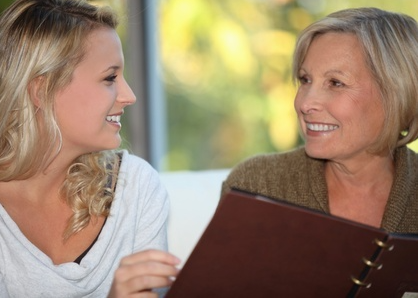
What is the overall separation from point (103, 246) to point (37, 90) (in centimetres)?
43

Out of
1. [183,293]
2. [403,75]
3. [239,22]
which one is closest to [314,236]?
[183,293]

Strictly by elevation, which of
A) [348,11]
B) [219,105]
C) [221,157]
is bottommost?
[221,157]

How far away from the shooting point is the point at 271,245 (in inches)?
51.0

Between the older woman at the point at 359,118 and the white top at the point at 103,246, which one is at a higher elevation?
the older woman at the point at 359,118

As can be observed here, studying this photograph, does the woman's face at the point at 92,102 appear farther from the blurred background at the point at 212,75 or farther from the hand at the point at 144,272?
the blurred background at the point at 212,75

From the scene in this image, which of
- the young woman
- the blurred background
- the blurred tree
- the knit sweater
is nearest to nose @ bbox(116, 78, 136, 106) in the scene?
the young woman

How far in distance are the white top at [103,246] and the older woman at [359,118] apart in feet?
1.17

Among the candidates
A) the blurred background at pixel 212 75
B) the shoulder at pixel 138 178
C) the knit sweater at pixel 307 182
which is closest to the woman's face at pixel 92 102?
the shoulder at pixel 138 178

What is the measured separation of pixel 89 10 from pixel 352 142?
2.65 feet

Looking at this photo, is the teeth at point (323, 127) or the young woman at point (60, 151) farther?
the teeth at point (323, 127)

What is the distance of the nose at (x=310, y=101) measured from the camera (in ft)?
6.51

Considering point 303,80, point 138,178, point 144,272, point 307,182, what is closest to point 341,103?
point 303,80

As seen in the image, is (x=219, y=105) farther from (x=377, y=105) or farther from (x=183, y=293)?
(x=183, y=293)

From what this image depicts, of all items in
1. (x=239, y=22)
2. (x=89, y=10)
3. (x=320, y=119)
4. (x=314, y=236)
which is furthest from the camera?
(x=239, y=22)
